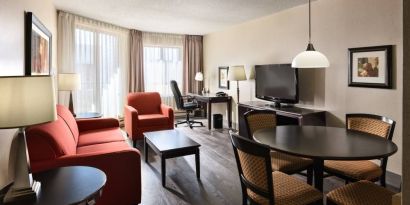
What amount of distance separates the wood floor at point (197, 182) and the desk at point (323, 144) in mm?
816

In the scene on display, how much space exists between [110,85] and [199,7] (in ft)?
9.77

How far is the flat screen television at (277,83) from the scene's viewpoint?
4.21 metres

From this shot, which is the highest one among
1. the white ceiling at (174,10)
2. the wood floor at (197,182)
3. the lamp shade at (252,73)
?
the white ceiling at (174,10)

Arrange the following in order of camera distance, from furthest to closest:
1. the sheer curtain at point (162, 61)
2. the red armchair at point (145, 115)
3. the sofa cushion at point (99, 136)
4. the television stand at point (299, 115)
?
the sheer curtain at point (162, 61) < the red armchair at point (145, 115) < the television stand at point (299, 115) < the sofa cushion at point (99, 136)

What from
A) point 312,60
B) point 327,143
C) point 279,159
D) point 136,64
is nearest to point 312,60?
point 312,60

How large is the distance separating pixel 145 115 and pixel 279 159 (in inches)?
128

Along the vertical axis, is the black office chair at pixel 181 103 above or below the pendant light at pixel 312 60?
below

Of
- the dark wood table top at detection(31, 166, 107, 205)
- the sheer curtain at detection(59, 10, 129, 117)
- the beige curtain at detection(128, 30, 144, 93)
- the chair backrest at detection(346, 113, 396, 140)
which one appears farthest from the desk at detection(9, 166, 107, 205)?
the beige curtain at detection(128, 30, 144, 93)

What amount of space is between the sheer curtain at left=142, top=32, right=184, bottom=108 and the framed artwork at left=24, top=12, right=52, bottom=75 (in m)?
3.57

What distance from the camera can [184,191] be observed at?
2.91 metres

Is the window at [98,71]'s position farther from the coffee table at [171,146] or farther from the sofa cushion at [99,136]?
the coffee table at [171,146]

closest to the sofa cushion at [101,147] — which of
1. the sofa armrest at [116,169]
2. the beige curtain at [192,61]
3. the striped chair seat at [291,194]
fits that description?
the sofa armrest at [116,169]

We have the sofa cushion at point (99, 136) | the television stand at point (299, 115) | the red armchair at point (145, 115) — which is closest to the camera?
the sofa cushion at point (99, 136)

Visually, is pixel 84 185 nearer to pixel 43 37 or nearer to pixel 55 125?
pixel 55 125
